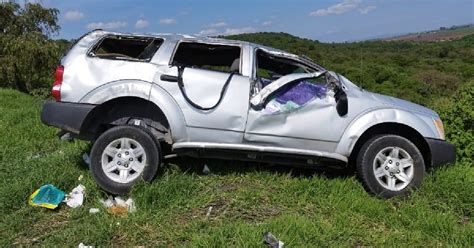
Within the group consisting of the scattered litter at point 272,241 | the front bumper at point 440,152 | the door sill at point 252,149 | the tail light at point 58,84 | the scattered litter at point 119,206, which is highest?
the tail light at point 58,84

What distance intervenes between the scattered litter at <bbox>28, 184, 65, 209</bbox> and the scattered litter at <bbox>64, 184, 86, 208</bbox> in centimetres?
8

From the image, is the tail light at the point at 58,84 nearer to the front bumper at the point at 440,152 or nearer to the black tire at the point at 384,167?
the black tire at the point at 384,167

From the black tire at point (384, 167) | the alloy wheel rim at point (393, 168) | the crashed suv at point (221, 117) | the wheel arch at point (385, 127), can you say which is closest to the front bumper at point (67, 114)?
the crashed suv at point (221, 117)

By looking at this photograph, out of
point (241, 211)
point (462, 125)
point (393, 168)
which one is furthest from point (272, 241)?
point (462, 125)

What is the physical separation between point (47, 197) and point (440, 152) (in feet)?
13.6

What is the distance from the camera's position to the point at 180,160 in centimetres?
577

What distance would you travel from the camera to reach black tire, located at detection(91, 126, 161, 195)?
4.80 meters

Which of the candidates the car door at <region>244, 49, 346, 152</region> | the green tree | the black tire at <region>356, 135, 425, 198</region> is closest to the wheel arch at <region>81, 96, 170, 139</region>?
the car door at <region>244, 49, 346, 152</region>

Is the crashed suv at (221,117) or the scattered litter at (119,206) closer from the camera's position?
the scattered litter at (119,206)

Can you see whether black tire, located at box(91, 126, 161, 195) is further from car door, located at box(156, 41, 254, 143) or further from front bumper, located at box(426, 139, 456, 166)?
front bumper, located at box(426, 139, 456, 166)

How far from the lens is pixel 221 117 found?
4898 millimetres

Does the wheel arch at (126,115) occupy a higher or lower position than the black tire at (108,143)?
higher

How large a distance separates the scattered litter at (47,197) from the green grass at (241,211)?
0.08 meters

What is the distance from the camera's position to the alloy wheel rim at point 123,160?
4836 mm
